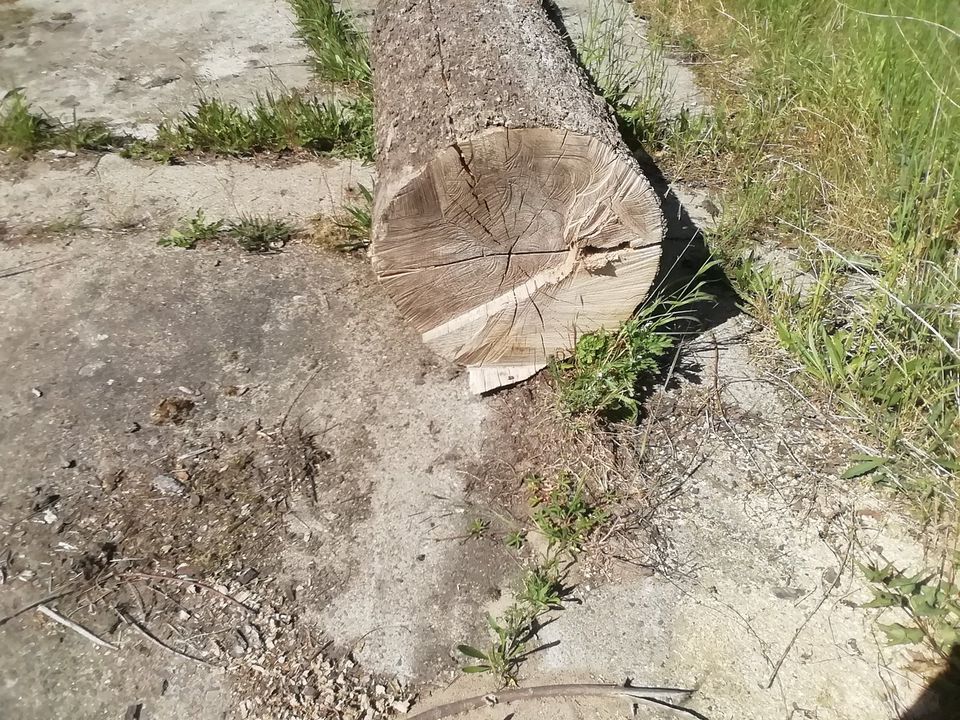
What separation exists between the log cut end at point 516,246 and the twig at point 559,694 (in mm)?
1057

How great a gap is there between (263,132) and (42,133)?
3.85 ft

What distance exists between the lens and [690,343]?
2.79 meters

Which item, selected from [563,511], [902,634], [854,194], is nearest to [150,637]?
[563,511]

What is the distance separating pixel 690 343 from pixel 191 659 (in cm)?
208

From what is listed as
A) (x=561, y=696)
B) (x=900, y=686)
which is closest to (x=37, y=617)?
(x=561, y=696)

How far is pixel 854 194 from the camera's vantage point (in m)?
3.24

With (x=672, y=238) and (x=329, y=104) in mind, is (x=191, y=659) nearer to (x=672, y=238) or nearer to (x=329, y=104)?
(x=672, y=238)

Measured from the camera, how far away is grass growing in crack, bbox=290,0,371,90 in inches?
169

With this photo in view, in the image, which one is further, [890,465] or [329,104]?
[329,104]

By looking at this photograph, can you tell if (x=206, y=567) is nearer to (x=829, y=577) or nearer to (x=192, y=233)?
(x=192, y=233)

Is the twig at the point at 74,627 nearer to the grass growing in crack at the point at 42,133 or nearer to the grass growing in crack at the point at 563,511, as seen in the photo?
the grass growing in crack at the point at 563,511

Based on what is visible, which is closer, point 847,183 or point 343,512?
point 343,512

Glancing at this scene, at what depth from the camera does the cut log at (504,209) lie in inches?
83.2

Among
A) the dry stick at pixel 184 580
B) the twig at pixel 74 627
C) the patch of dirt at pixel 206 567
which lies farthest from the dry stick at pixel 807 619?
the twig at pixel 74 627
